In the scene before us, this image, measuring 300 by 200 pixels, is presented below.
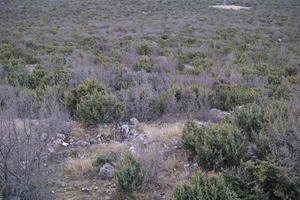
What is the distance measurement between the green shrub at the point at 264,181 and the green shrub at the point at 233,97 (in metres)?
3.35

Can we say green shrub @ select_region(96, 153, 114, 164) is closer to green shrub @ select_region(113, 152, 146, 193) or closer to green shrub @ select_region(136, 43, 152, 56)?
green shrub @ select_region(113, 152, 146, 193)

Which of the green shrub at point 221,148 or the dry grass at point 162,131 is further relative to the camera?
the dry grass at point 162,131

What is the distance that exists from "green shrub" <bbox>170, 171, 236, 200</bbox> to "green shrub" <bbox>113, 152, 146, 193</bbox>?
0.60m

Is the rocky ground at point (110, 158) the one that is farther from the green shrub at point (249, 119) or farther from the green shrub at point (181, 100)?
the green shrub at point (249, 119)

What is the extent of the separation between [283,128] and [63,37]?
14.3 metres

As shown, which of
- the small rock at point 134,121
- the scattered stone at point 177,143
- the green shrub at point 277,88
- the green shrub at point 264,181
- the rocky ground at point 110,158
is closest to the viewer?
the green shrub at point 264,181

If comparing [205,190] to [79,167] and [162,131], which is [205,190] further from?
[162,131]

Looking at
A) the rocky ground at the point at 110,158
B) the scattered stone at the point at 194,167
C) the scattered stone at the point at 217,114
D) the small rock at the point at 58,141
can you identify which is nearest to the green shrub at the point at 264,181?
the scattered stone at the point at 194,167

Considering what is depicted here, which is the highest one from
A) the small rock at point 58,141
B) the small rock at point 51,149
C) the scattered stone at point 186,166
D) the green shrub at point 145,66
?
the green shrub at point 145,66

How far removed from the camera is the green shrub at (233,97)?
7035 mm

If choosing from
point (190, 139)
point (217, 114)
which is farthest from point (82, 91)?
point (190, 139)

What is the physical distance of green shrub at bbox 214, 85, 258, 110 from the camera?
7.04 metres

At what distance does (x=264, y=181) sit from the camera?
3.62 metres

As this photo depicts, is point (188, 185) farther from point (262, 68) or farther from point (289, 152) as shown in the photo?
point (262, 68)
